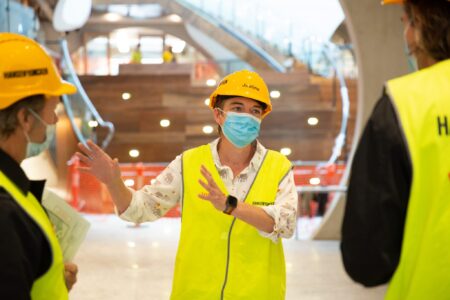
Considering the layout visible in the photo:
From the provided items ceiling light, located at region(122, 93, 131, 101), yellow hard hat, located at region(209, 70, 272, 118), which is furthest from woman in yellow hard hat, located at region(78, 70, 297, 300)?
ceiling light, located at region(122, 93, 131, 101)

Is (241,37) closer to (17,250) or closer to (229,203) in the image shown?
(229,203)

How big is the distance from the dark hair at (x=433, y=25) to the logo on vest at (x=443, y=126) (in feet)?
0.52

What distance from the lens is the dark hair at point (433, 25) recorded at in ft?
5.41

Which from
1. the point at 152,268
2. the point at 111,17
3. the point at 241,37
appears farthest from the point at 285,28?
the point at 152,268

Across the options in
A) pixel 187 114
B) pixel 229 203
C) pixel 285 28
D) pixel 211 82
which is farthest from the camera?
pixel 285 28

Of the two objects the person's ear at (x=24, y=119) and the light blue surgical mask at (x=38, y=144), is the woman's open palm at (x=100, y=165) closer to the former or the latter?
the light blue surgical mask at (x=38, y=144)

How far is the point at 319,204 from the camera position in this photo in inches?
478

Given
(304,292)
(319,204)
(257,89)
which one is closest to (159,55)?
(319,204)

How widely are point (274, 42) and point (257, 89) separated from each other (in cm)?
1910

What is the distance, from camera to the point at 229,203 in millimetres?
2605

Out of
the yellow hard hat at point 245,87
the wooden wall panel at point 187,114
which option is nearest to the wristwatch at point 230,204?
the yellow hard hat at point 245,87

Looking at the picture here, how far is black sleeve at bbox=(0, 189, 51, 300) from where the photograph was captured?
1.56 meters

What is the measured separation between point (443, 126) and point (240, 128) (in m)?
1.42

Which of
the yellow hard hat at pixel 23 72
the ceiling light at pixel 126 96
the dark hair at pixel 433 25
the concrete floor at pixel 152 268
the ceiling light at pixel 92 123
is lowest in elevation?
the ceiling light at pixel 126 96
